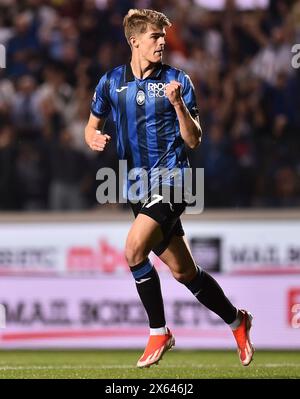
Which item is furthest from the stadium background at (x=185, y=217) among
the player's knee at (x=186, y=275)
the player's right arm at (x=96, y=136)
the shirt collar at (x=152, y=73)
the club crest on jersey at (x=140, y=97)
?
the club crest on jersey at (x=140, y=97)

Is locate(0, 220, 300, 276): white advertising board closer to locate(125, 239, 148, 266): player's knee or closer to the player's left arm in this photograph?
locate(125, 239, 148, 266): player's knee

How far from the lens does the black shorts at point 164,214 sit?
7.25 meters

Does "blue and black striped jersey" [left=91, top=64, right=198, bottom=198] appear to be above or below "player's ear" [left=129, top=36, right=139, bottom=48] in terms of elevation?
below

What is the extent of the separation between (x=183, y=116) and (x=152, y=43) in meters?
0.66

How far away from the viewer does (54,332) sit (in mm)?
Answer: 12133

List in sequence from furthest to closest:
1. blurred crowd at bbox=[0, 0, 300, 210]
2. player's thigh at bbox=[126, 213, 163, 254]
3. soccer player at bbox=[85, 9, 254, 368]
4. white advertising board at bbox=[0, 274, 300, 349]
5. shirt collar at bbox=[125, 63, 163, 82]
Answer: blurred crowd at bbox=[0, 0, 300, 210], white advertising board at bbox=[0, 274, 300, 349], shirt collar at bbox=[125, 63, 163, 82], soccer player at bbox=[85, 9, 254, 368], player's thigh at bbox=[126, 213, 163, 254]

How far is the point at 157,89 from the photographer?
7.41 m

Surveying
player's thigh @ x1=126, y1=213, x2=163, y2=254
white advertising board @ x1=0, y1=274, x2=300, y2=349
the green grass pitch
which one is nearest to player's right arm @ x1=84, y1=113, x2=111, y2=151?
player's thigh @ x1=126, y1=213, x2=163, y2=254

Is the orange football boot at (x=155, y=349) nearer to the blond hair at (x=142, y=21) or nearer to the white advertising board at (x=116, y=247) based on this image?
the blond hair at (x=142, y=21)

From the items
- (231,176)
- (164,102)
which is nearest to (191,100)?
(164,102)

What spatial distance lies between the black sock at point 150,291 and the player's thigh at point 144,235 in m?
0.21

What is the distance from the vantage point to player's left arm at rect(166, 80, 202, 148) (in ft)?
22.8

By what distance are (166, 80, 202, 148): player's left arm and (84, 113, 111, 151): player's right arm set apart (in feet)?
1.69

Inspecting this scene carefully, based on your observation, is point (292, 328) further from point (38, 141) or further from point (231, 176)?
point (38, 141)
